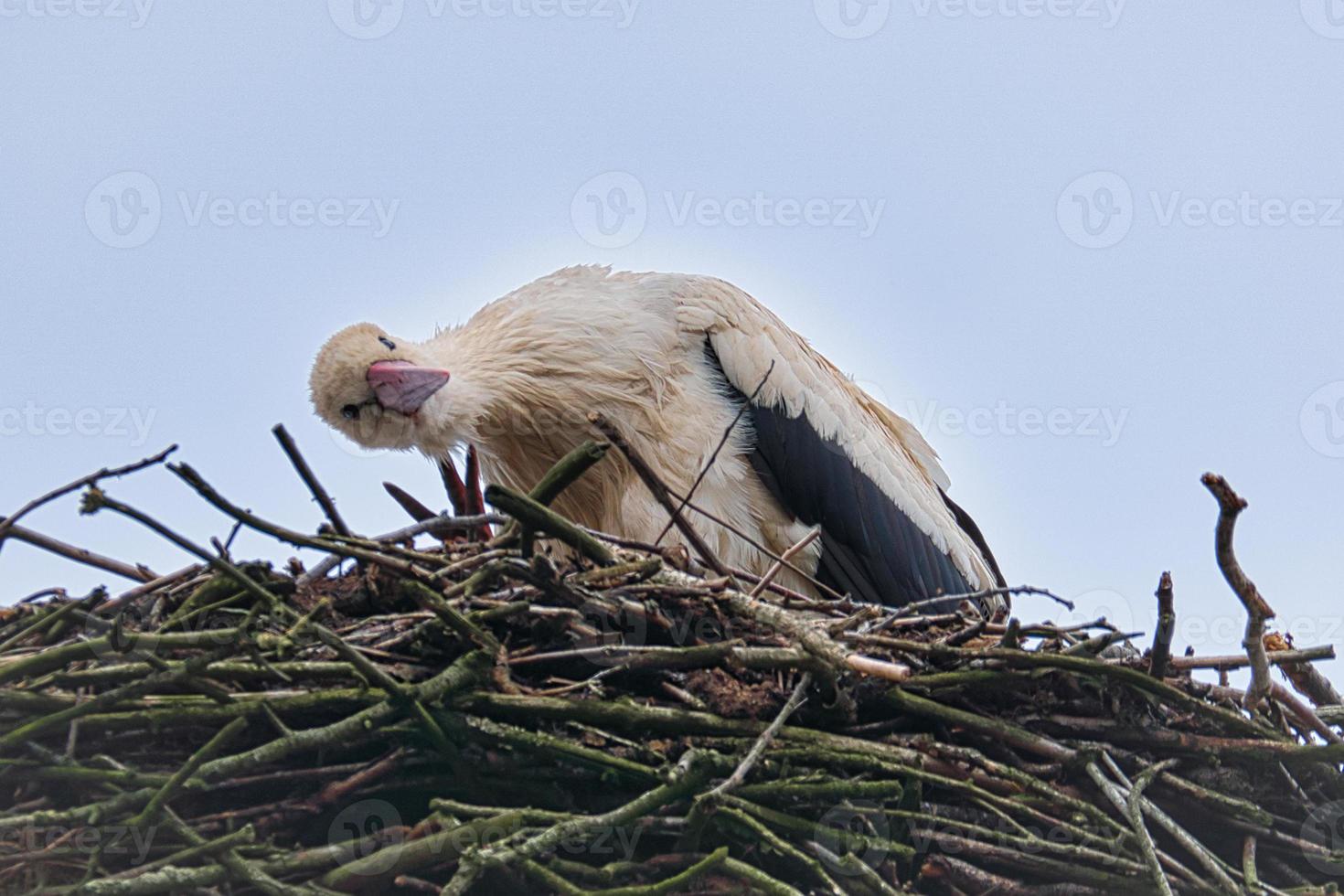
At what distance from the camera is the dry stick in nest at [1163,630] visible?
2.81 meters

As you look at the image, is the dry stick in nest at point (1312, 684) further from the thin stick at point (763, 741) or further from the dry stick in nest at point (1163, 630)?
the thin stick at point (763, 741)

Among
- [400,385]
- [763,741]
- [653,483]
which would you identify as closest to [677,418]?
[400,385]

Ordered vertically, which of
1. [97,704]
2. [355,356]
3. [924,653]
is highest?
[355,356]

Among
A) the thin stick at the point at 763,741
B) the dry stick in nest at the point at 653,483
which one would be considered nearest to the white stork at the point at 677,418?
the dry stick in nest at the point at 653,483

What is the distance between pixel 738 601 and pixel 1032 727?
2.25 ft

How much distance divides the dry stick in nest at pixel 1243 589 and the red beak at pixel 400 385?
2.50m

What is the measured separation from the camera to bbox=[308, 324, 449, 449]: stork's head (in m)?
4.49

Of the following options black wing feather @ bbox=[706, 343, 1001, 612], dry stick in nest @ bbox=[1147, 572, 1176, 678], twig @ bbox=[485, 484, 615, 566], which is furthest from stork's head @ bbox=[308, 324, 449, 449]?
dry stick in nest @ bbox=[1147, 572, 1176, 678]

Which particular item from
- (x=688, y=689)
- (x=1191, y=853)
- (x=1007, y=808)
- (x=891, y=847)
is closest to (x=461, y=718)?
(x=688, y=689)

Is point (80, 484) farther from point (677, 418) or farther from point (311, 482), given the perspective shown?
point (677, 418)

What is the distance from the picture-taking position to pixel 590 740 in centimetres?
287

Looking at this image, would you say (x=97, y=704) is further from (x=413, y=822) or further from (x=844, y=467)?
(x=844, y=467)

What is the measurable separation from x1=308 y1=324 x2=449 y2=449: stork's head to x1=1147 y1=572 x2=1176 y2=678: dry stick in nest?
7.68 ft

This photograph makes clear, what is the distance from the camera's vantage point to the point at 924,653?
120 inches
